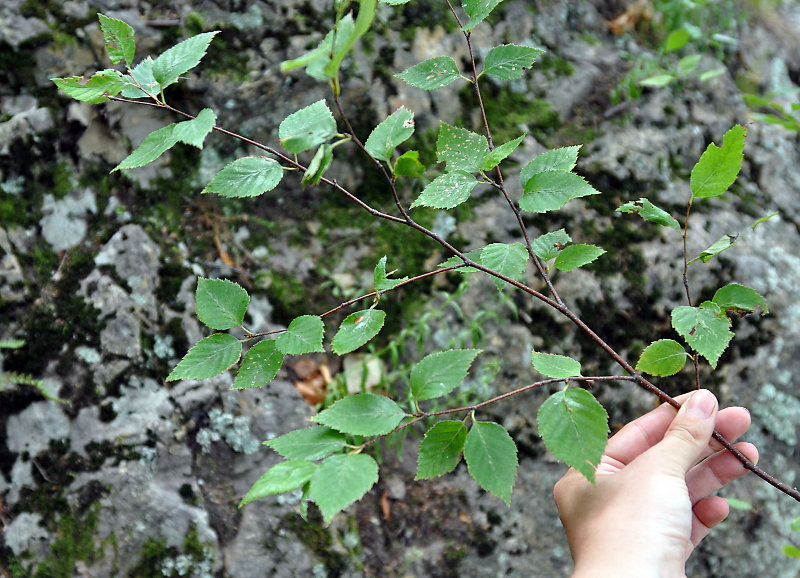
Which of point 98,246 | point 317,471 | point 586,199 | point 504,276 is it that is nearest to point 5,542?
point 98,246

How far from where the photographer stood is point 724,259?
2684 millimetres

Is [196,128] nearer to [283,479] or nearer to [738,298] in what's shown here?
[283,479]

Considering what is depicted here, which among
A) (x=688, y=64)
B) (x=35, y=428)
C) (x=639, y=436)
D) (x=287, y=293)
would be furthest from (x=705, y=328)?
(x=688, y=64)

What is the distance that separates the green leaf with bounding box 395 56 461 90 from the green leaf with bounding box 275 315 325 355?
0.56 m

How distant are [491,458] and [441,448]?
0.11m

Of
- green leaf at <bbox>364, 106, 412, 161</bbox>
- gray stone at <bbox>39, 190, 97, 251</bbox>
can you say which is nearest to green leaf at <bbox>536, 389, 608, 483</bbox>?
green leaf at <bbox>364, 106, 412, 161</bbox>

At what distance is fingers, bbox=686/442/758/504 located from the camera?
1574 millimetres

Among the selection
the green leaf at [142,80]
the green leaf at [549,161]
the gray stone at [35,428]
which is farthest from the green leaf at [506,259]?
the gray stone at [35,428]

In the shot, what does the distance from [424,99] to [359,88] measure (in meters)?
0.34

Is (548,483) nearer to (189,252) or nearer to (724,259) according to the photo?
(724,259)

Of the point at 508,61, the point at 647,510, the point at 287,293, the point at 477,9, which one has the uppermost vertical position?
the point at 477,9

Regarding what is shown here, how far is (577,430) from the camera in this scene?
0.94 metres

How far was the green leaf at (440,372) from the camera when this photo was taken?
100 centimetres

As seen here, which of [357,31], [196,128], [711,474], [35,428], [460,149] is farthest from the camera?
[35,428]
